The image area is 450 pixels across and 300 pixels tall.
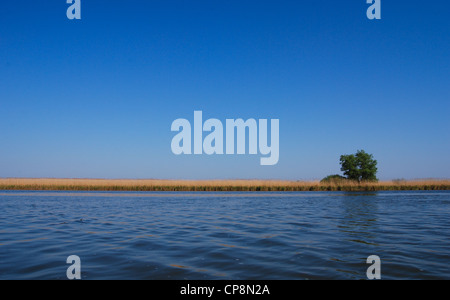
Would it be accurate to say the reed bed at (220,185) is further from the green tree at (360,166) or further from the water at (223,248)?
the water at (223,248)

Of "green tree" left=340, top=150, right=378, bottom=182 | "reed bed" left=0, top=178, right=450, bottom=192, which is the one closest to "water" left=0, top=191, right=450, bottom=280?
"reed bed" left=0, top=178, right=450, bottom=192

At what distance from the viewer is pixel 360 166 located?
6706cm

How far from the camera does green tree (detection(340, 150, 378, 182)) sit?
66081 mm

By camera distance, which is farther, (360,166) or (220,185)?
(360,166)

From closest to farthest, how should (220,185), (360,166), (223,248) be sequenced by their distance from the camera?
(223,248), (220,185), (360,166)

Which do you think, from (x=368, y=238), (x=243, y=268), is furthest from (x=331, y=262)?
(x=368, y=238)

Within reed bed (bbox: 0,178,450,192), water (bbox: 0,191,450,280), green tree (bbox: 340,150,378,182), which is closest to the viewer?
water (bbox: 0,191,450,280)

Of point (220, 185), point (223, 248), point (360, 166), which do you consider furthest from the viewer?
point (360, 166)

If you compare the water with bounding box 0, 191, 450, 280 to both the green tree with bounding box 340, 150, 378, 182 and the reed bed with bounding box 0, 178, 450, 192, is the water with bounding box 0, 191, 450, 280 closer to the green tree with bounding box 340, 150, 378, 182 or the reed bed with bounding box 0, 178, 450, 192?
the reed bed with bounding box 0, 178, 450, 192

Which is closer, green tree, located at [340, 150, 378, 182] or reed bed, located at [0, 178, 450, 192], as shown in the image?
reed bed, located at [0, 178, 450, 192]

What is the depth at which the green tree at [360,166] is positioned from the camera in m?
66.1

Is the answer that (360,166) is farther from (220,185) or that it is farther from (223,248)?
(223,248)

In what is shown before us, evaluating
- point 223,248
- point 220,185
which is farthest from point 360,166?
point 223,248

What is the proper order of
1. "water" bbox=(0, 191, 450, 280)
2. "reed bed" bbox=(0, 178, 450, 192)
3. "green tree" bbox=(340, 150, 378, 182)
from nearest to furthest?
"water" bbox=(0, 191, 450, 280)
"reed bed" bbox=(0, 178, 450, 192)
"green tree" bbox=(340, 150, 378, 182)
